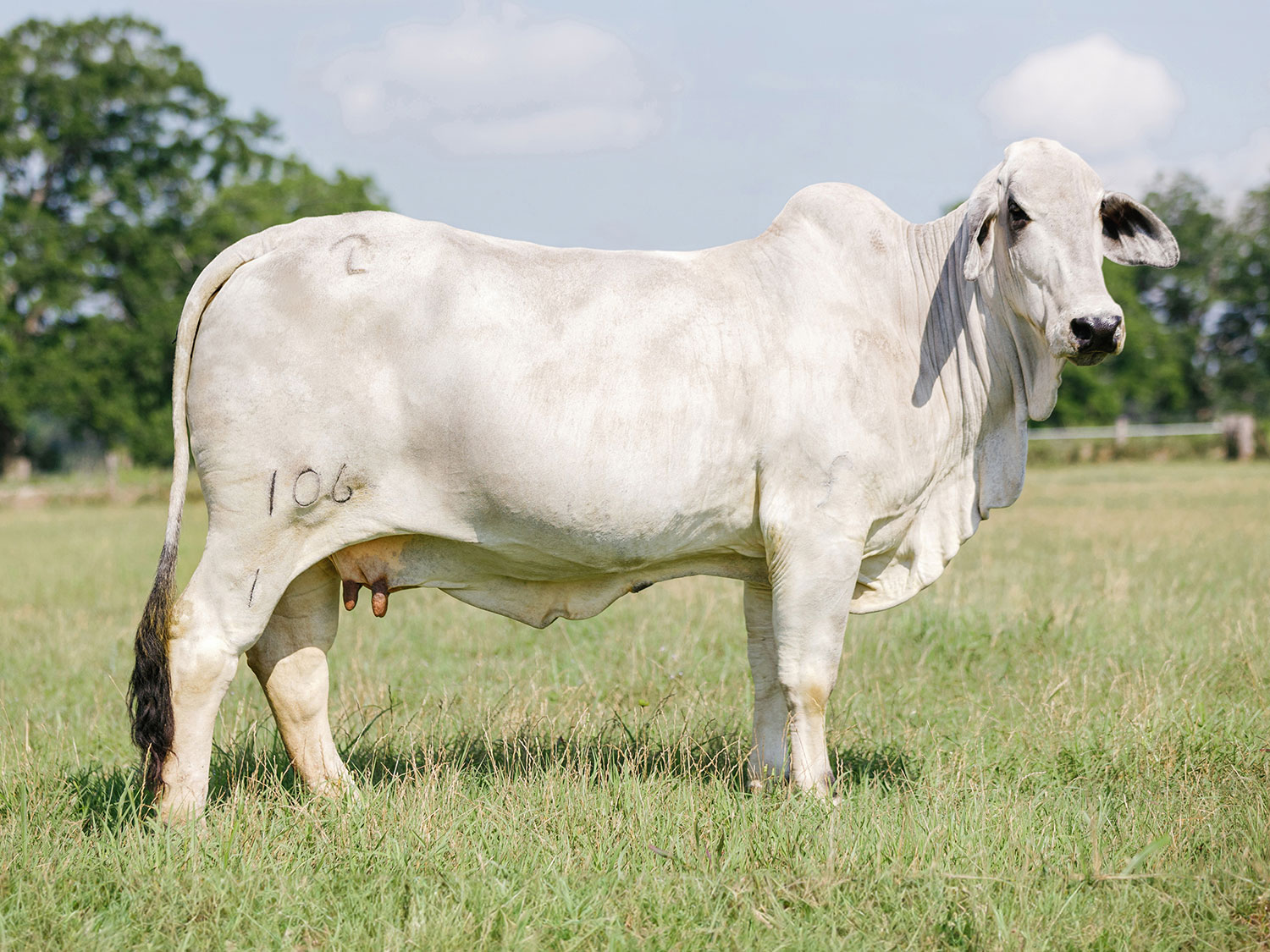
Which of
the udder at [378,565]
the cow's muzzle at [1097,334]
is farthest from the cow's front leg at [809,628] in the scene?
the udder at [378,565]

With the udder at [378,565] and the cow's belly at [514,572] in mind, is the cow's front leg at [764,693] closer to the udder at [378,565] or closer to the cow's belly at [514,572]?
the cow's belly at [514,572]

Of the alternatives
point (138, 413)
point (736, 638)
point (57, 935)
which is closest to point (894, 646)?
point (736, 638)

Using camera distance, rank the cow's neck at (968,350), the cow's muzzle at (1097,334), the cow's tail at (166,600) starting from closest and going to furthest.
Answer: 1. the cow's muzzle at (1097,334)
2. the cow's tail at (166,600)
3. the cow's neck at (968,350)

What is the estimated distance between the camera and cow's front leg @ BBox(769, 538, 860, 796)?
148 inches

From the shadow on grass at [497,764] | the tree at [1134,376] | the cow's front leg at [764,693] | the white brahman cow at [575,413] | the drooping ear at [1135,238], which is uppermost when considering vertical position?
the tree at [1134,376]

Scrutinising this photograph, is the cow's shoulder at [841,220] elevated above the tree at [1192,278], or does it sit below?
below

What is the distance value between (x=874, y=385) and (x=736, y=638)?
340 cm

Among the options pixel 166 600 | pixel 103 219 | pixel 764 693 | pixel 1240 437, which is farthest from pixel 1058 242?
pixel 103 219

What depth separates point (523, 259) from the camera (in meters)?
3.79

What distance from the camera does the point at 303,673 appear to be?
4004 millimetres

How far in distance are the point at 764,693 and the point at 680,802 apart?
0.65 m

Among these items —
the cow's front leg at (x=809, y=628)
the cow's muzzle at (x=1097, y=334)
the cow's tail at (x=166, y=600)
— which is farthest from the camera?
the cow's front leg at (x=809, y=628)

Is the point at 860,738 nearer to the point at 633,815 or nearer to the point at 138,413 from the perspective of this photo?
the point at 633,815

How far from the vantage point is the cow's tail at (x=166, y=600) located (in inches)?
141
